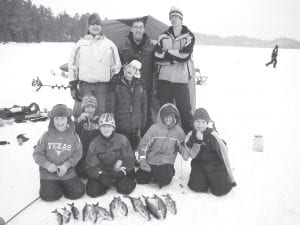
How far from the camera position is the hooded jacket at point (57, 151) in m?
4.00

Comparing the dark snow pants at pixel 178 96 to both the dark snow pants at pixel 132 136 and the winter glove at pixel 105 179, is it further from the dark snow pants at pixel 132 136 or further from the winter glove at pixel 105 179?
the winter glove at pixel 105 179

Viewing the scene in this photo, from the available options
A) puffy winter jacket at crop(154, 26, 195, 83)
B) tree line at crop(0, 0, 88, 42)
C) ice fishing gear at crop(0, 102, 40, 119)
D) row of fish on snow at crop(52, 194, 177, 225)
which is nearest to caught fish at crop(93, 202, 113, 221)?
row of fish on snow at crop(52, 194, 177, 225)

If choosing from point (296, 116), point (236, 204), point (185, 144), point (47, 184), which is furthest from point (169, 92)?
point (296, 116)

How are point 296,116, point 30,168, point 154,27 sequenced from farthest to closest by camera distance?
point 296,116 < point 154,27 < point 30,168

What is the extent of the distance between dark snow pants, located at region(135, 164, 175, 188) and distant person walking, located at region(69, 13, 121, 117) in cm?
126

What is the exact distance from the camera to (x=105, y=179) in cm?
408

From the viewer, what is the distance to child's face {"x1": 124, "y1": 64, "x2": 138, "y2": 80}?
4.70 meters

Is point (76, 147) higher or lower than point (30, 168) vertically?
higher

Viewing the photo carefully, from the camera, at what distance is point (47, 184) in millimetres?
3947

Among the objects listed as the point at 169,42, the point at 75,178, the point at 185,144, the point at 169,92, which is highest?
the point at 169,42

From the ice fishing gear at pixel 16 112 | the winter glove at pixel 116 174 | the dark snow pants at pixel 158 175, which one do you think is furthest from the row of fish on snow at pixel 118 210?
the ice fishing gear at pixel 16 112

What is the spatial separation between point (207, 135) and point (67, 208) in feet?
7.12

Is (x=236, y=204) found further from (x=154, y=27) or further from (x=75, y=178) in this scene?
(x=154, y=27)

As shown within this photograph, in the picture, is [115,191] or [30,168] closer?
[115,191]
